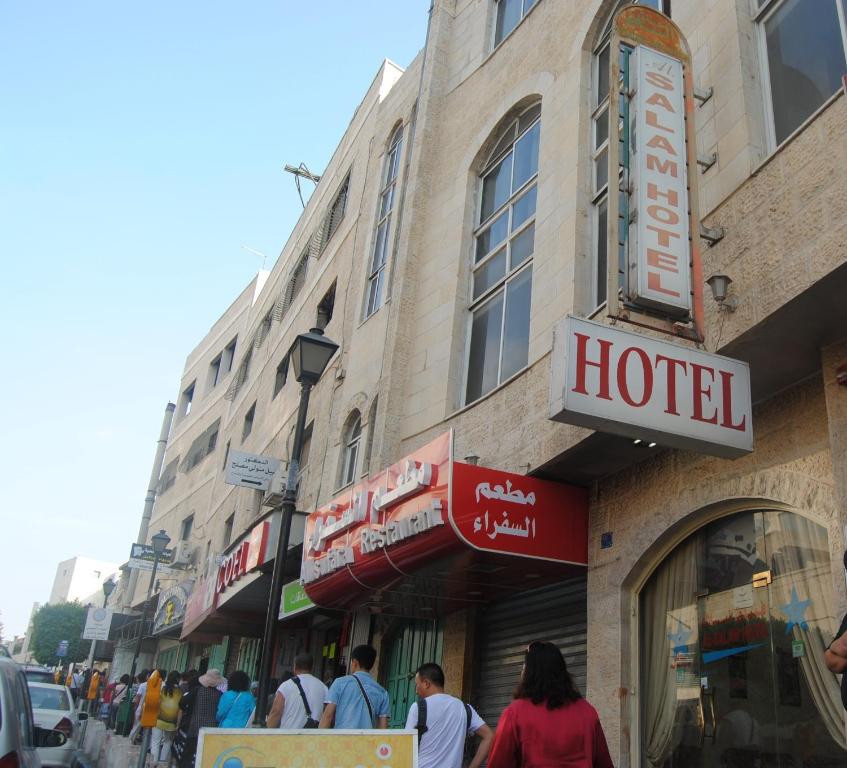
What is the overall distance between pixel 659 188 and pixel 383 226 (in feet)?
34.4

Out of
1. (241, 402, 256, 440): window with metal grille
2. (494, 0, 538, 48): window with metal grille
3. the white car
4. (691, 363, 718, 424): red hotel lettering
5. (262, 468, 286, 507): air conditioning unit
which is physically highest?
(494, 0, 538, 48): window with metal grille

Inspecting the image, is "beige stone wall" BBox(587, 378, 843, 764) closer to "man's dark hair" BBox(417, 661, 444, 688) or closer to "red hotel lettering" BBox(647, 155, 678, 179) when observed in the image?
"red hotel lettering" BBox(647, 155, 678, 179)

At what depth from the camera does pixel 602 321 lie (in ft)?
27.1

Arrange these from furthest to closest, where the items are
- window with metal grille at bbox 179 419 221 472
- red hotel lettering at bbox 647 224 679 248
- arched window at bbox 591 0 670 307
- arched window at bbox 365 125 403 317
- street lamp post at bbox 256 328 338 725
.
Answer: window with metal grille at bbox 179 419 221 472 → arched window at bbox 365 125 403 317 → arched window at bbox 591 0 670 307 → street lamp post at bbox 256 328 338 725 → red hotel lettering at bbox 647 224 679 248

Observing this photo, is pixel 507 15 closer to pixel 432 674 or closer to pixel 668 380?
pixel 668 380

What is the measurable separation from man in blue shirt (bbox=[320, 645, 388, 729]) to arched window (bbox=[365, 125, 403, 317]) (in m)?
9.02

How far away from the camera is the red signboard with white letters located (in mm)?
7980

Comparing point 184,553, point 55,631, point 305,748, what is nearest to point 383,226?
point 305,748

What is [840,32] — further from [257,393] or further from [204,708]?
[257,393]

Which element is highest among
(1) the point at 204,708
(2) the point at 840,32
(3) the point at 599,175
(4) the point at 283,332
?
(4) the point at 283,332

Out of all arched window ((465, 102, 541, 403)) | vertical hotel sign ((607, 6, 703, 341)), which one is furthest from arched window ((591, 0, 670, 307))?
vertical hotel sign ((607, 6, 703, 341))

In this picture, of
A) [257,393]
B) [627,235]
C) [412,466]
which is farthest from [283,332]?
[627,235]

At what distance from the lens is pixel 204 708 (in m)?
9.51

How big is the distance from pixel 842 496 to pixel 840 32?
3.93 metres
